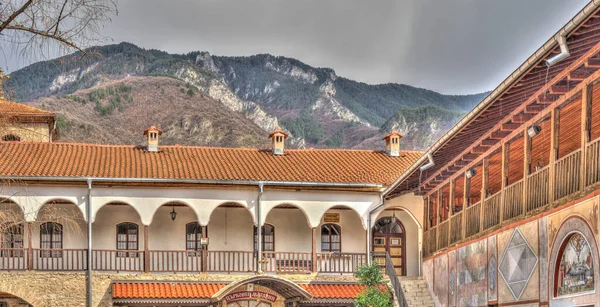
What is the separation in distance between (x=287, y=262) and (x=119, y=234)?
5.24 meters

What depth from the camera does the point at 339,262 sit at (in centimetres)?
3009

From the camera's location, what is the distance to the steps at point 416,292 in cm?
2791

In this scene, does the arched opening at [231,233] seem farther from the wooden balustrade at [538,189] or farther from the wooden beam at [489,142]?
the wooden balustrade at [538,189]

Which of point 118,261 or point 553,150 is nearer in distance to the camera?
point 553,150

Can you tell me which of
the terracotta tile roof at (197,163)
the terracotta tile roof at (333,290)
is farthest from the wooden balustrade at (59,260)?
the terracotta tile roof at (333,290)

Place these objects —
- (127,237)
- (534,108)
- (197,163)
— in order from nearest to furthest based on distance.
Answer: (534,108) < (127,237) < (197,163)

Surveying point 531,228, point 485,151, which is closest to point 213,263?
point 485,151

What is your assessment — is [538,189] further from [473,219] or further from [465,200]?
[465,200]

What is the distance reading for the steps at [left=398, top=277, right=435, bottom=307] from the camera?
2791 cm

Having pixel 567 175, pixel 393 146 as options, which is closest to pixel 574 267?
pixel 567 175

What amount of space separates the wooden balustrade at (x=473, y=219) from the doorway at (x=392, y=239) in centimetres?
853

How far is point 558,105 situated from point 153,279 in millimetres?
15147

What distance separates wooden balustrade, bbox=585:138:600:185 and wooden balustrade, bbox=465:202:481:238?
693 cm

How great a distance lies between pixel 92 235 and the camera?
99.2ft
